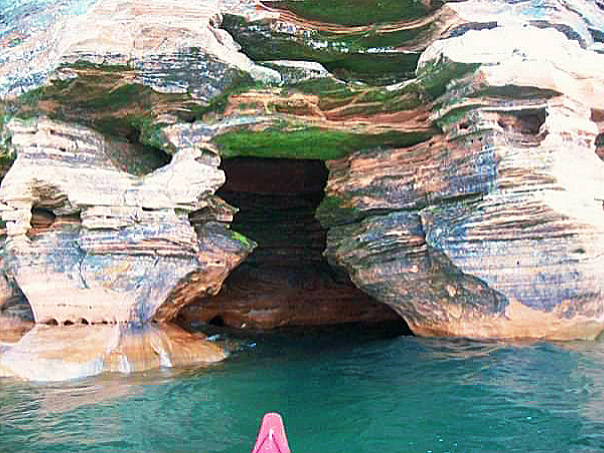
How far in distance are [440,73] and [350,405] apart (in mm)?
4671

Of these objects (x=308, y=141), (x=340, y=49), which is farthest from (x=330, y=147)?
(x=340, y=49)

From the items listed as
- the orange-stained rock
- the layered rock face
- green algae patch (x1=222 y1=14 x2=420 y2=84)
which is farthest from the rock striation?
the orange-stained rock

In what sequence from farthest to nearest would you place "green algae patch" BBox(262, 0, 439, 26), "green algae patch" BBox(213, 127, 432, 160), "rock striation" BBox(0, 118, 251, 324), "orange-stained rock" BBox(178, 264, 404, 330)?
"orange-stained rock" BBox(178, 264, 404, 330) < "green algae patch" BBox(262, 0, 439, 26) < "green algae patch" BBox(213, 127, 432, 160) < "rock striation" BBox(0, 118, 251, 324)

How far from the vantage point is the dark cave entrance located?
12.6m

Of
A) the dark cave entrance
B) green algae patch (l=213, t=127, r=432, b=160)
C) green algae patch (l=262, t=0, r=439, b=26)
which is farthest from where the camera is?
the dark cave entrance

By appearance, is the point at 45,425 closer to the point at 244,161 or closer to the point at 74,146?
the point at 74,146

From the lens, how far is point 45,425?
A: 528cm

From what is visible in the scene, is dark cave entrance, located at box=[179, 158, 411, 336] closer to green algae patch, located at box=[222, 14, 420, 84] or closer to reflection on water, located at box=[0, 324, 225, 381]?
green algae patch, located at box=[222, 14, 420, 84]

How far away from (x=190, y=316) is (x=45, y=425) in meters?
6.55

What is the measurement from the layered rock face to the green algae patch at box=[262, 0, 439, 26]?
0.13 ft

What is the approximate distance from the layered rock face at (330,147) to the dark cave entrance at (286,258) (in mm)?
3183

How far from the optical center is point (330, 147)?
371 inches

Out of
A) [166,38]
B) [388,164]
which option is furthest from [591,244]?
[166,38]

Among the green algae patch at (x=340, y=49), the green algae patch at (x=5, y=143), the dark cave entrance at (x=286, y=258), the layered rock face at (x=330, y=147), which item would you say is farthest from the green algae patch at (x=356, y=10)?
the green algae patch at (x=5, y=143)
